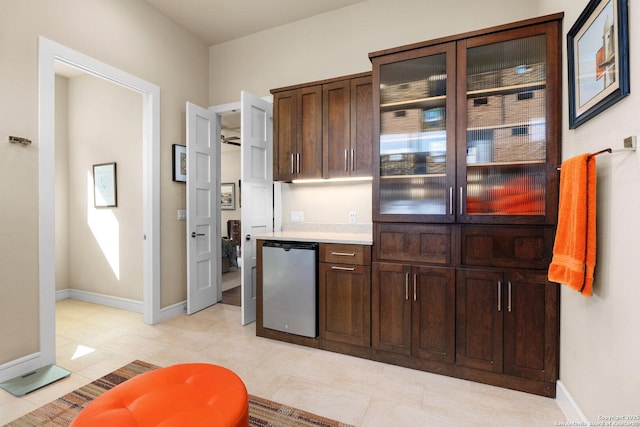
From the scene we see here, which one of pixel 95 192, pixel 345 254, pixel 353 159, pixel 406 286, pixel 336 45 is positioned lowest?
pixel 406 286

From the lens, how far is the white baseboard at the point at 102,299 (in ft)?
12.7

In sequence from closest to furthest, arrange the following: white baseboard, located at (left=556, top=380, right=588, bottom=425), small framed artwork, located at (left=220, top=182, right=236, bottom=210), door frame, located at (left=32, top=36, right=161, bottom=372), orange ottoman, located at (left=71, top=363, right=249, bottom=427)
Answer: orange ottoman, located at (left=71, top=363, right=249, bottom=427) < white baseboard, located at (left=556, top=380, right=588, bottom=425) < door frame, located at (left=32, top=36, right=161, bottom=372) < small framed artwork, located at (left=220, top=182, right=236, bottom=210)

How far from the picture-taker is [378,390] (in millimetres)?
2164

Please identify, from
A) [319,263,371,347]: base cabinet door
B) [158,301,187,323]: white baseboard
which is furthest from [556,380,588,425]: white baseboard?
[158,301,187,323]: white baseboard

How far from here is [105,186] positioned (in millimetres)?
4105

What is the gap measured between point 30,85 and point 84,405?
2.37 metres

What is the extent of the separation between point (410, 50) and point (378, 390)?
2586mm

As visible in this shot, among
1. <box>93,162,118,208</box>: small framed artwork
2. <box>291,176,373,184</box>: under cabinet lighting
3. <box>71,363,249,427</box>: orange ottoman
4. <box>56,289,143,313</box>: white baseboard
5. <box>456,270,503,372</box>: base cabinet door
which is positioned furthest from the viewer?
<box>93,162,118,208</box>: small framed artwork

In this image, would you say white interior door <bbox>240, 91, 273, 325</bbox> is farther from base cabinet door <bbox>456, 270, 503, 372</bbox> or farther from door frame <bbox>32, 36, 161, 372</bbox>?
base cabinet door <bbox>456, 270, 503, 372</bbox>

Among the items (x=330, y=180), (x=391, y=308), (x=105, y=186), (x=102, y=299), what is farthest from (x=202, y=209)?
(x=391, y=308)

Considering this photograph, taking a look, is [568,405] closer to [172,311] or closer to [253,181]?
[253,181]

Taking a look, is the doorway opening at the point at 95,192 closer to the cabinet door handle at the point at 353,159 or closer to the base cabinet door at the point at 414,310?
the cabinet door handle at the point at 353,159

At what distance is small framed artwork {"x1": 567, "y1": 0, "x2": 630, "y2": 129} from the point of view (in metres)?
1.33

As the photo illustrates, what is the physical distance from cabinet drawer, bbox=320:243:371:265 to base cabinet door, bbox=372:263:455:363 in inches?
5.4
